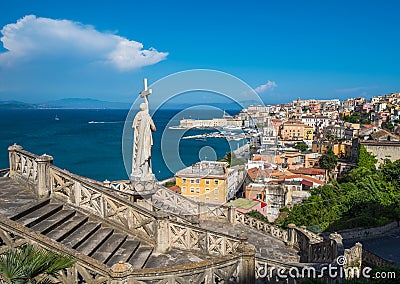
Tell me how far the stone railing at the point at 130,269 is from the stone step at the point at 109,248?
84 cm

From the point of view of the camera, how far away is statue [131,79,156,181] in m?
8.02

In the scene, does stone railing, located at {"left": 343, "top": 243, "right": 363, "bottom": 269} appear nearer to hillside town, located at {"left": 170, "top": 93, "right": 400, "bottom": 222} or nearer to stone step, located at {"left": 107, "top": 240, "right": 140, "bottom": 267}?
stone step, located at {"left": 107, "top": 240, "right": 140, "bottom": 267}

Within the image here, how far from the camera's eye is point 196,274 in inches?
177

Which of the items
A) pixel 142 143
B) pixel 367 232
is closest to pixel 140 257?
pixel 142 143

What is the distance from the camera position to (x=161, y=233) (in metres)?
6.54

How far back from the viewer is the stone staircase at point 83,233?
5535 millimetres

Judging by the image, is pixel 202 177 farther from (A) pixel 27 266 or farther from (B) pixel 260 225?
(A) pixel 27 266


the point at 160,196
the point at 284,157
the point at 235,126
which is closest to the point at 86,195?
the point at 160,196

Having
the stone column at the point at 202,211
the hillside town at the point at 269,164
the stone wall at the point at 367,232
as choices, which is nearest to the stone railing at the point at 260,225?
the stone column at the point at 202,211

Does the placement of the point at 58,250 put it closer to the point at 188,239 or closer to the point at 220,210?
the point at 188,239

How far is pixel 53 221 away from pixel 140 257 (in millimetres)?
1761

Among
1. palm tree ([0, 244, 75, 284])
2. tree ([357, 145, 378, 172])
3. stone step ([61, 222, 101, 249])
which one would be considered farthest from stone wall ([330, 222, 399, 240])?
tree ([357, 145, 378, 172])

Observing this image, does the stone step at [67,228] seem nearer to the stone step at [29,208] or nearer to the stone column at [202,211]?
the stone step at [29,208]

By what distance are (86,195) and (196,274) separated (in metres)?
3.36
